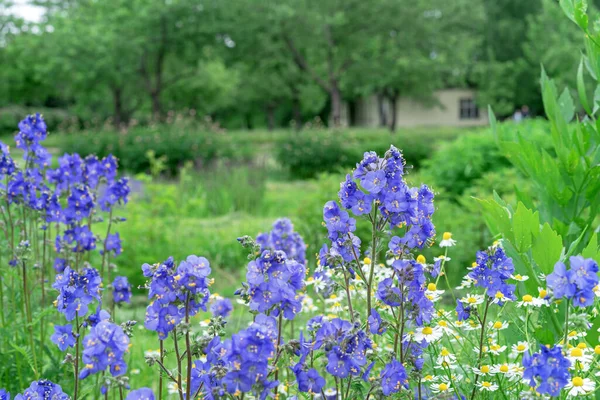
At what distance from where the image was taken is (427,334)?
213 centimetres

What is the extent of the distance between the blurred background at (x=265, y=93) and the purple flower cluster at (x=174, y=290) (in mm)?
4630

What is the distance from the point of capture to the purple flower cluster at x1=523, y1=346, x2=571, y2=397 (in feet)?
5.12

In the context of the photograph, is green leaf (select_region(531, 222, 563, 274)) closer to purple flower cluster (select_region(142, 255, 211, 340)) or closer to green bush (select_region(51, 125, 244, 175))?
purple flower cluster (select_region(142, 255, 211, 340))

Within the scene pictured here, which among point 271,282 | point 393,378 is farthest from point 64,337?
point 393,378

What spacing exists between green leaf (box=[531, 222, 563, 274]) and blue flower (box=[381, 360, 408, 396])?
0.77m

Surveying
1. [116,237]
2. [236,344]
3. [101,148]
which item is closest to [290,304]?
[236,344]

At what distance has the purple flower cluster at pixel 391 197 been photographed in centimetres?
190

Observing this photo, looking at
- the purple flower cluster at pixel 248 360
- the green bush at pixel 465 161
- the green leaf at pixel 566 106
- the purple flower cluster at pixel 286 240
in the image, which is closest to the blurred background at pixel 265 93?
the green bush at pixel 465 161

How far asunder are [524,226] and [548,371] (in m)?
0.79

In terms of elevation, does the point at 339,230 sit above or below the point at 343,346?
above

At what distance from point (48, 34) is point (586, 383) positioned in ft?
85.8

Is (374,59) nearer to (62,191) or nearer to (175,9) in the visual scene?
(175,9)

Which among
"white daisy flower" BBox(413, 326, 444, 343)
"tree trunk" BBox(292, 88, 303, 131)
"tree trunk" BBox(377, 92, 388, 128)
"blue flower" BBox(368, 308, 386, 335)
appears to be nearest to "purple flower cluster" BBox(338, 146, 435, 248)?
"blue flower" BBox(368, 308, 386, 335)

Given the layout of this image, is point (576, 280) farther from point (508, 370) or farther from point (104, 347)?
point (104, 347)
